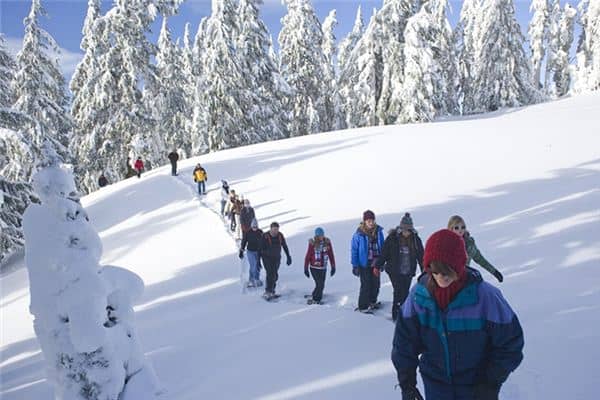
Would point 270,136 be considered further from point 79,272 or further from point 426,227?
point 79,272

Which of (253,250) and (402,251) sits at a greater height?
(402,251)

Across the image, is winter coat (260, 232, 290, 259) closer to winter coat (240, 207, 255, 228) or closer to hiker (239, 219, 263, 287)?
hiker (239, 219, 263, 287)

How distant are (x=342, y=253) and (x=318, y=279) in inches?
112

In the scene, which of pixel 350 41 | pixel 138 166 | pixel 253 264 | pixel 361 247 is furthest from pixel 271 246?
pixel 350 41

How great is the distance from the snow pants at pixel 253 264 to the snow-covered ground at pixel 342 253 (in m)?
0.49

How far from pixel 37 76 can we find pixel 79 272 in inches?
1062

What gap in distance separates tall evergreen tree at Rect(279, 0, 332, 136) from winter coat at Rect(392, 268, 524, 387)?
3429 centimetres

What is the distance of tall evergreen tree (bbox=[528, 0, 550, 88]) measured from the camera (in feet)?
141

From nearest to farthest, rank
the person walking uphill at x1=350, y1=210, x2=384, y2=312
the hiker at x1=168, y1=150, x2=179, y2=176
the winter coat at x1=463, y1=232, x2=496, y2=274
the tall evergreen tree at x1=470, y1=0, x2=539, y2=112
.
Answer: the winter coat at x1=463, y1=232, x2=496, y2=274
the person walking uphill at x1=350, y1=210, x2=384, y2=312
the hiker at x1=168, y1=150, x2=179, y2=176
the tall evergreen tree at x1=470, y1=0, x2=539, y2=112

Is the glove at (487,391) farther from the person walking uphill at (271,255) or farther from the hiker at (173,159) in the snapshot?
the hiker at (173,159)

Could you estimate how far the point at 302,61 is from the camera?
122 ft

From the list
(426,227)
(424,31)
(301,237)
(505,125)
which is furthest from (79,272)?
(424,31)

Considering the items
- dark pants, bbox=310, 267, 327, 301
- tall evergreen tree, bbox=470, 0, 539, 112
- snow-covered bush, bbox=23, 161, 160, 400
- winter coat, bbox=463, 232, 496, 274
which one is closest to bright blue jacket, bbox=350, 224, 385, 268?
dark pants, bbox=310, 267, 327, 301

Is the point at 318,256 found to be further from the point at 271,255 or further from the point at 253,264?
the point at 253,264
